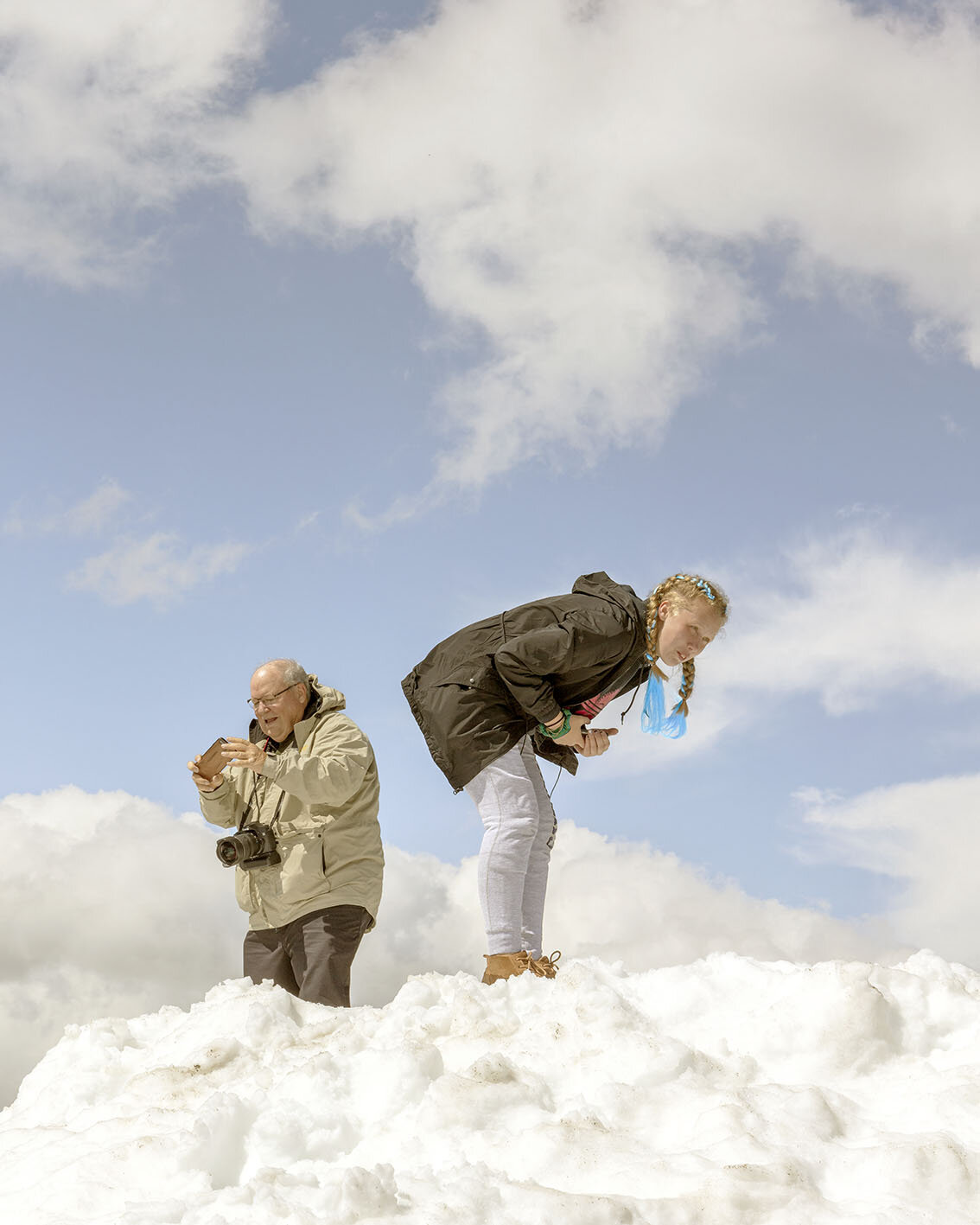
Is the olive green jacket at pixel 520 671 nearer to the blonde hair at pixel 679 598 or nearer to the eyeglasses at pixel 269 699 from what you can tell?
the blonde hair at pixel 679 598

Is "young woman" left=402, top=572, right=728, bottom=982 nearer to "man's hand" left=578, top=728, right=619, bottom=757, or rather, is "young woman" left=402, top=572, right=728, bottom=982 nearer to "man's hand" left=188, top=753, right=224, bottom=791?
"man's hand" left=578, top=728, right=619, bottom=757

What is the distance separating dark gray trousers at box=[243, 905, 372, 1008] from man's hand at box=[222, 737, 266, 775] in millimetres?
961

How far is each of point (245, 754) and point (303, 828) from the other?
70cm

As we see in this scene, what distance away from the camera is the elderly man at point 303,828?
5.59 meters

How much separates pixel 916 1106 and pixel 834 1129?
0.30 m

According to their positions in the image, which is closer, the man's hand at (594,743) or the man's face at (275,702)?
the man's hand at (594,743)

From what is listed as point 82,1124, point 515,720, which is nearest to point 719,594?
point 515,720

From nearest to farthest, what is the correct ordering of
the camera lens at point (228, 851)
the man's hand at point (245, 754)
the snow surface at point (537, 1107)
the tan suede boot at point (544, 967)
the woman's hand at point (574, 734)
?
the snow surface at point (537, 1107)
the tan suede boot at point (544, 967)
the woman's hand at point (574, 734)
the man's hand at point (245, 754)
the camera lens at point (228, 851)

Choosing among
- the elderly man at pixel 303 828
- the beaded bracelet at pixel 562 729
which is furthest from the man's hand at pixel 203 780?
the beaded bracelet at pixel 562 729

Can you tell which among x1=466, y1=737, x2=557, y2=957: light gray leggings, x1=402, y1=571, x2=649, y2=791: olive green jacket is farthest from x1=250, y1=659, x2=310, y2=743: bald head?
x1=466, y1=737, x2=557, y2=957: light gray leggings

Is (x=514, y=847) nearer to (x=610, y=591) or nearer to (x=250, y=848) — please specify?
(x=610, y=591)

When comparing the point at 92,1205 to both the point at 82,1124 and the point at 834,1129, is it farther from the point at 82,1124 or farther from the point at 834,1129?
the point at 834,1129

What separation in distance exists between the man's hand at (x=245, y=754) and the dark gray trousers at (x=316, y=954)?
3.15 ft

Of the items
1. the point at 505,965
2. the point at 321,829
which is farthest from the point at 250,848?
the point at 505,965
